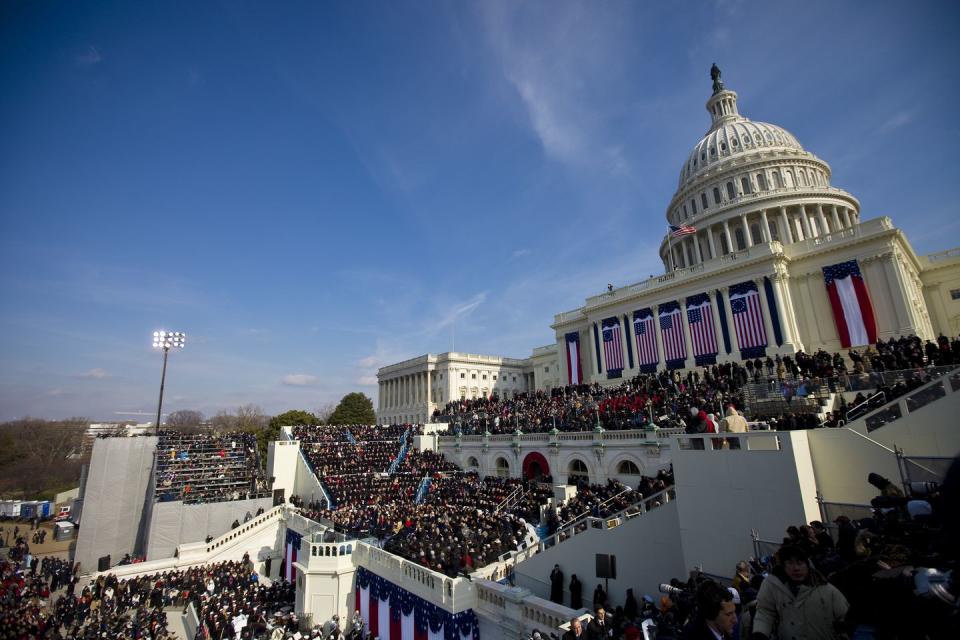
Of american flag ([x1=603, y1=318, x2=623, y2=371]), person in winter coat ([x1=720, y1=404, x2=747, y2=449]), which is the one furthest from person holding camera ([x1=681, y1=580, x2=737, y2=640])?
american flag ([x1=603, y1=318, x2=623, y2=371])

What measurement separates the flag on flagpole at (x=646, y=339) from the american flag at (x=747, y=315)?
7.37m

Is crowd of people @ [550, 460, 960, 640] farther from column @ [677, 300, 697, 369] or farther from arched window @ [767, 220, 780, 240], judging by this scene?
arched window @ [767, 220, 780, 240]

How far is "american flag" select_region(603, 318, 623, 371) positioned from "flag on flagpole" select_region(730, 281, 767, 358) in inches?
445

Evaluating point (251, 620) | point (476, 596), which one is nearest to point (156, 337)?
point (251, 620)

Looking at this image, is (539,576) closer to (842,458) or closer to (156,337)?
(842,458)

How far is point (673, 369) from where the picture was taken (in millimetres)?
42844

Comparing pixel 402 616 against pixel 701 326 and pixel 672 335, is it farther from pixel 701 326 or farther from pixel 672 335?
pixel 701 326

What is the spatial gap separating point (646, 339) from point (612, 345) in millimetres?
4039

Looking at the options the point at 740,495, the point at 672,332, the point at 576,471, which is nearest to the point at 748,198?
the point at 672,332

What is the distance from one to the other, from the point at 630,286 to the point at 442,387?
47.9 metres

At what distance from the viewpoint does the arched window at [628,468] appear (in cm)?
2671

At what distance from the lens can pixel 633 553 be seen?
53.5 feet

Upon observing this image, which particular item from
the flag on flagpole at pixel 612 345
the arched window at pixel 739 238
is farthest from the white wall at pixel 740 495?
the arched window at pixel 739 238

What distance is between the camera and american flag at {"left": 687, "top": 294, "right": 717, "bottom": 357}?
41.2m
